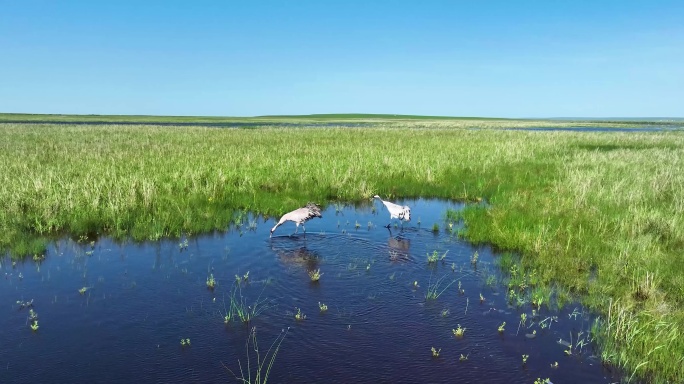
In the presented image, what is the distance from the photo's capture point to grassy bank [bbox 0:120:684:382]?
7.52m

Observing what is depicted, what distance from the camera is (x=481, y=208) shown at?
14398 millimetres

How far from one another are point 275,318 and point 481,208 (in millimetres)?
9650

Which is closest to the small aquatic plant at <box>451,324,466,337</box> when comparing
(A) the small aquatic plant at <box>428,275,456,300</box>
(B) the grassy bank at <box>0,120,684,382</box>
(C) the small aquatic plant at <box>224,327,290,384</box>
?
(A) the small aquatic plant at <box>428,275,456,300</box>

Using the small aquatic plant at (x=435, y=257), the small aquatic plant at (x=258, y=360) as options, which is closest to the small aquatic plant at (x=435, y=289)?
the small aquatic plant at (x=435, y=257)

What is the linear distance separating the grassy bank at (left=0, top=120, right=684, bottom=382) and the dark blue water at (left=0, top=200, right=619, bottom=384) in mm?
1025

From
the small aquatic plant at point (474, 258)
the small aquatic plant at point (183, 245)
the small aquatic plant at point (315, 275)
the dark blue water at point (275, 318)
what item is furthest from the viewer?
the small aquatic plant at point (183, 245)

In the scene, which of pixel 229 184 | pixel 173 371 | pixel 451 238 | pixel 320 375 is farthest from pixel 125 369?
pixel 229 184

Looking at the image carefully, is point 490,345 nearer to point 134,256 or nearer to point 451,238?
point 451,238

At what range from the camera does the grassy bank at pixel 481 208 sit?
7.52 metres

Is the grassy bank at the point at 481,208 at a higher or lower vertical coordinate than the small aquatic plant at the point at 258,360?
higher

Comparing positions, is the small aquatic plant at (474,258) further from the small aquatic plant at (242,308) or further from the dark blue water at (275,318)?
the small aquatic plant at (242,308)

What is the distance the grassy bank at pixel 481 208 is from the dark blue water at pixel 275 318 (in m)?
1.02

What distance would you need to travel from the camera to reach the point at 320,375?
18.0 ft

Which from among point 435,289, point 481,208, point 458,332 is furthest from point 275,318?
point 481,208
